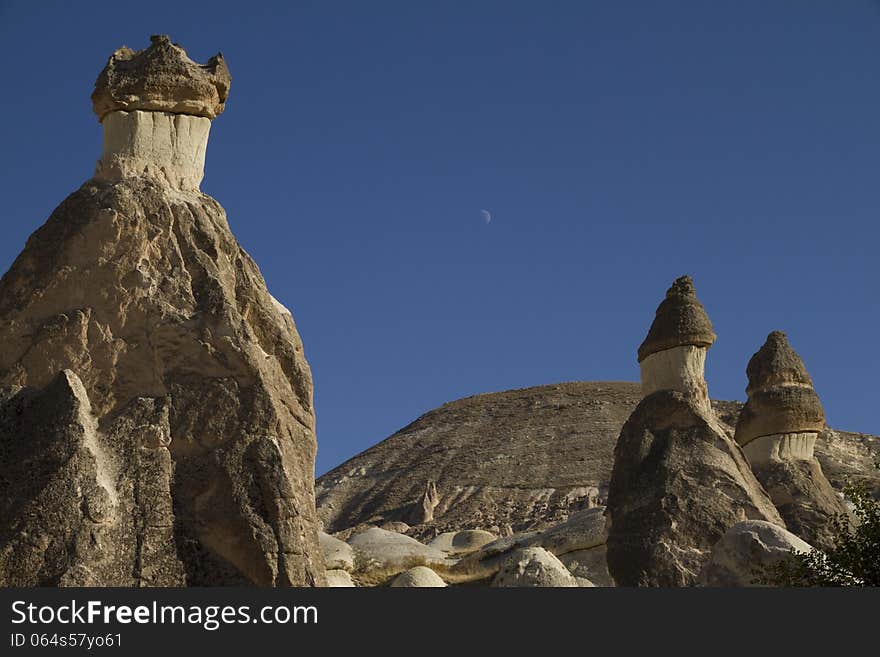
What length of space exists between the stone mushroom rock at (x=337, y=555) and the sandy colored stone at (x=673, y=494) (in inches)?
225

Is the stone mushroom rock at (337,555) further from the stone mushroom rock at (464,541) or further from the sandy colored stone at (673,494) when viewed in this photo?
the stone mushroom rock at (464,541)

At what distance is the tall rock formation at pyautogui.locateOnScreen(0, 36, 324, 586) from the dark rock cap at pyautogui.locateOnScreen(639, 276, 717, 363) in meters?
8.78

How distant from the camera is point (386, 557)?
25.0 m

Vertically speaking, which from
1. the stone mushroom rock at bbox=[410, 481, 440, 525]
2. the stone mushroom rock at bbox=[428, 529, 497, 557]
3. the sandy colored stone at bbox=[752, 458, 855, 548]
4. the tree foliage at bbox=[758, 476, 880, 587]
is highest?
the stone mushroom rock at bbox=[410, 481, 440, 525]

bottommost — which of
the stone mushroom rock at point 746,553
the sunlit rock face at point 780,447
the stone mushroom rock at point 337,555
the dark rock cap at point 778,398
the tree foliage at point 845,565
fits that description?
the tree foliage at point 845,565

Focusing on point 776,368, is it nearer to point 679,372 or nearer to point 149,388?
point 679,372

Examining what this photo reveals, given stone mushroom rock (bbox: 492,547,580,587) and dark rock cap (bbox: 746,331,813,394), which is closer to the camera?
stone mushroom rock (bbox: 492,547,580,587)

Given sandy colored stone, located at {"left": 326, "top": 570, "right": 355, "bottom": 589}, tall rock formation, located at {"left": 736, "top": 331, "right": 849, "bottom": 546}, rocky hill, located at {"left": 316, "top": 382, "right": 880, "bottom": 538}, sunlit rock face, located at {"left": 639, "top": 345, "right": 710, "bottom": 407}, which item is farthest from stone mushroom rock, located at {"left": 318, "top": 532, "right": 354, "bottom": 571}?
rocky hill, located at {"left": 316, "top": 382, "right": 880, "bottom": 538}

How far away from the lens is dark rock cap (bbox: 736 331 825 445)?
1089 inches

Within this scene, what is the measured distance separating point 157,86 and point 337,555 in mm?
11240

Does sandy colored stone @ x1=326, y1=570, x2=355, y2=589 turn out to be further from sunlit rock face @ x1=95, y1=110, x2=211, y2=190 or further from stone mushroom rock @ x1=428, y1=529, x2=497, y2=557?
stone mushroom rock @ x1=428, y1=529, x2=497, y2=557

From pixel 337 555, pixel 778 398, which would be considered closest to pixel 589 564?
pixel 778 398

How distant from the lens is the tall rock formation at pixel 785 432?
2638cm

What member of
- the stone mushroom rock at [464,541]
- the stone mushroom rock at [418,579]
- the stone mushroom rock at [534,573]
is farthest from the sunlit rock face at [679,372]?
the stone mushroom rock at [464,541]
